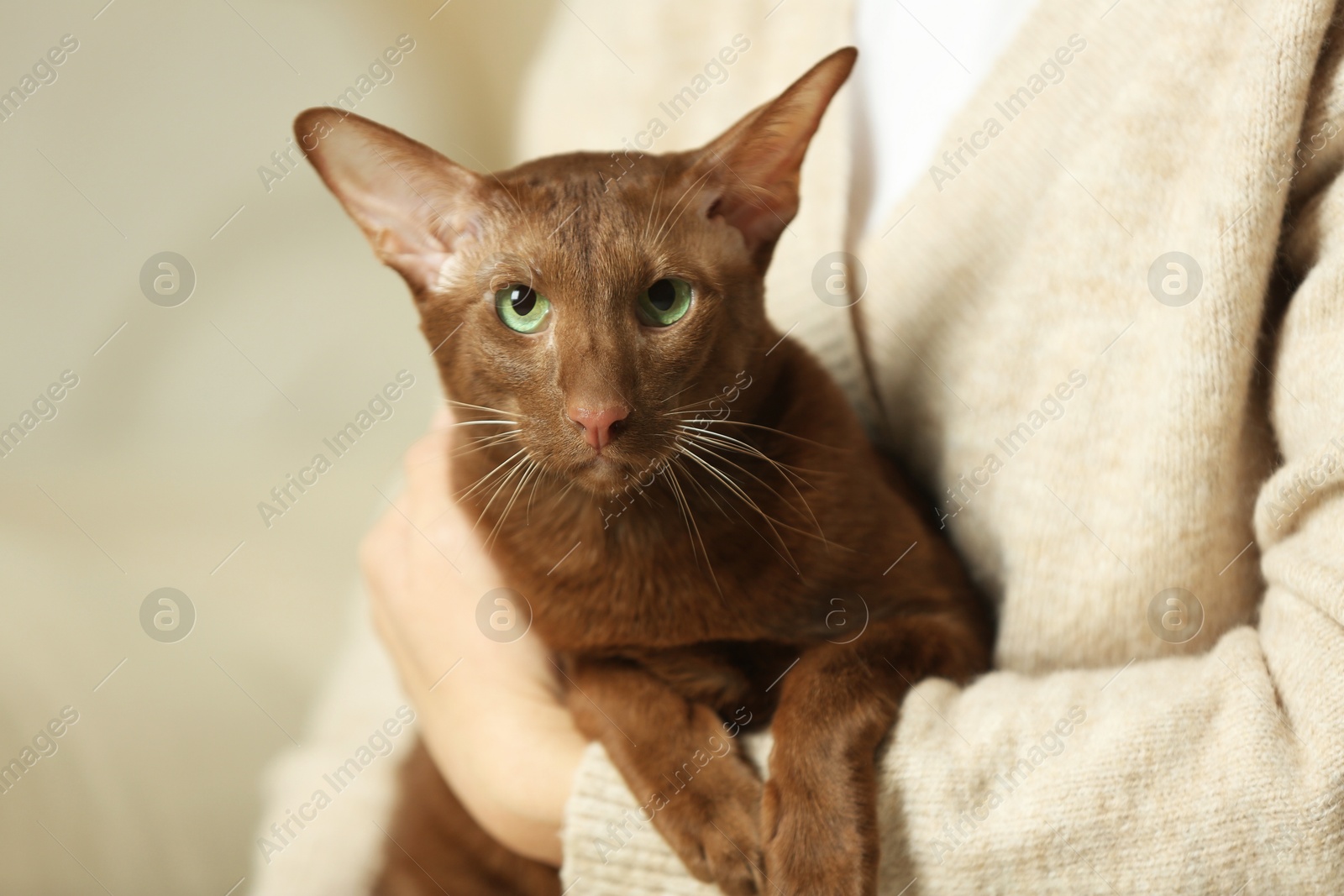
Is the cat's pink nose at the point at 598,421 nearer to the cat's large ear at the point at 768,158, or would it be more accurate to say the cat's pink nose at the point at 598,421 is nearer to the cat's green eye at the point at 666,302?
the cat's green eye at the point at 666,302

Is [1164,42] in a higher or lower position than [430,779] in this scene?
higher

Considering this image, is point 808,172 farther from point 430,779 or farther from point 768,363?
point 430,779

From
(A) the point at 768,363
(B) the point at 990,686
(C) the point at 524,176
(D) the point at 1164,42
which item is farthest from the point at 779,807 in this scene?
(D) the point at 1164,42

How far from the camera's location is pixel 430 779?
52.4 inches

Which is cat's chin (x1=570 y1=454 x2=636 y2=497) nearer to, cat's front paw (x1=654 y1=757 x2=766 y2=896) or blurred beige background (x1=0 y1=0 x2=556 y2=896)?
cat's front paw (x1=654 y1=757 x2=766 y2=896)

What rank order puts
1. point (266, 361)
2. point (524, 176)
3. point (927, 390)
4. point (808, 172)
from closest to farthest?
1. point (524, 176)
2. point (927, 390)
3. point (808, 172)
4. point (266, 361)

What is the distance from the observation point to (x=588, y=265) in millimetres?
880

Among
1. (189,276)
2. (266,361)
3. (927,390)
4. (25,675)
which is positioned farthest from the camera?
(266,361)

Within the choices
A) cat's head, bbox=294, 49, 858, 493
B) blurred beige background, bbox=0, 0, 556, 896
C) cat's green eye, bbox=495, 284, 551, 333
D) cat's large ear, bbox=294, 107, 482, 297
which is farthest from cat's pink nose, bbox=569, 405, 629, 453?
blurred beige background, bbox=0, 0, 556, 896

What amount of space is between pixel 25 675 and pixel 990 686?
57.3 inches

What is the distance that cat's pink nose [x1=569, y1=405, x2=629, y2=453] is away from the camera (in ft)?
2.66

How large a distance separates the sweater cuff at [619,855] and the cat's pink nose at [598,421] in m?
0.36

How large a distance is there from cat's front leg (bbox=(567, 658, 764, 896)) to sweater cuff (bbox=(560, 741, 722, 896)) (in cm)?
2

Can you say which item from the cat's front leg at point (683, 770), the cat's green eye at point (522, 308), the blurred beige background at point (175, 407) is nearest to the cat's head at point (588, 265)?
the cat's green eye at point (522, 308)
